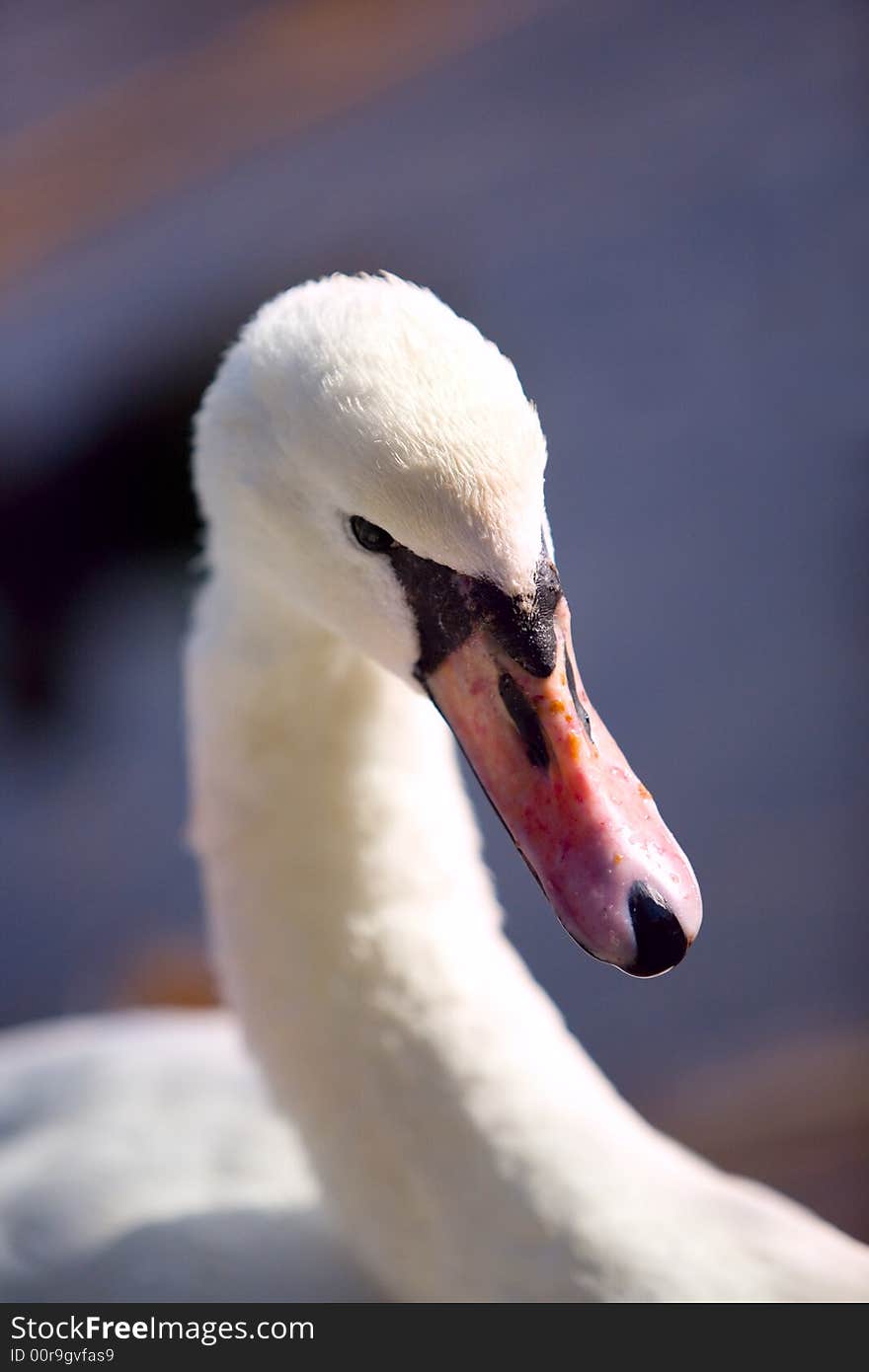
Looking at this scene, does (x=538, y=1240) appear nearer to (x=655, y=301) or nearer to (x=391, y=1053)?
(x=391, y=1053)

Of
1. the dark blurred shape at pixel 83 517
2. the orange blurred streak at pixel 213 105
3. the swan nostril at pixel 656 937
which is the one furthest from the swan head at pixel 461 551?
the dark blurred shape at pixel 83 517

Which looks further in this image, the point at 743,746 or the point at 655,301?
the point at 655,301

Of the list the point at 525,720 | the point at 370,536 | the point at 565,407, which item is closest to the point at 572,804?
the point at 525,720

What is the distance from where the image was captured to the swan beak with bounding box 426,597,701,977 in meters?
0.62

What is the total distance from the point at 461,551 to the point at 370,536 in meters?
0.06

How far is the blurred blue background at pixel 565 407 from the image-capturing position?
1.68 meters

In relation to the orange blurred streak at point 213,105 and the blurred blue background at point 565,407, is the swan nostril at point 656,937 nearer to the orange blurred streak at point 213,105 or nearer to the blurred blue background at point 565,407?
the blurred blue background at point 565,407

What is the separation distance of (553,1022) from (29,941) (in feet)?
3.85

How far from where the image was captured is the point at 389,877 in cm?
83

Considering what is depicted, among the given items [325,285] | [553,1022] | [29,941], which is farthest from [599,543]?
[325,285]

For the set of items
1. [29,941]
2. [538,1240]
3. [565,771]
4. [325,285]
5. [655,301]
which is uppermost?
[655,301]

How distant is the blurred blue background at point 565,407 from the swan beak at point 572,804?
978mm

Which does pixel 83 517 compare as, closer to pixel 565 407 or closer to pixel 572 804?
pixel 565 407

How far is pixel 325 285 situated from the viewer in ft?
2.36
